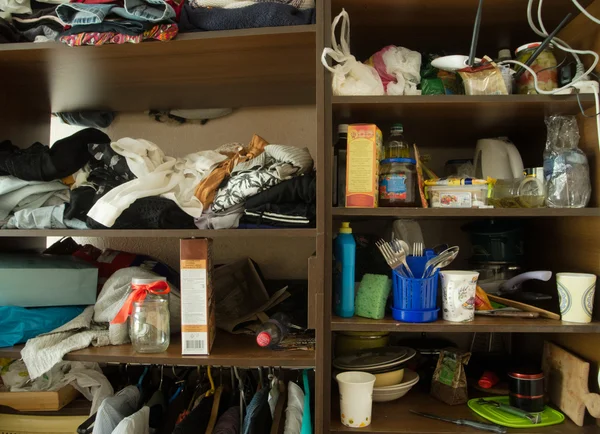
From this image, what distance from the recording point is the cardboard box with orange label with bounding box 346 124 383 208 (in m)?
1.10

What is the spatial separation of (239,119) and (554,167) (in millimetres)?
1019

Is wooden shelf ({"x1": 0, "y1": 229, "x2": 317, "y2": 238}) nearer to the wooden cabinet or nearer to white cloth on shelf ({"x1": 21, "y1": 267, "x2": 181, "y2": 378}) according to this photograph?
the wooden cabinet

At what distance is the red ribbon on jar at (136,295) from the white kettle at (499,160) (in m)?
0.97

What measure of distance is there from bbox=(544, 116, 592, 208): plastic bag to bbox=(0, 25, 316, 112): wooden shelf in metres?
0.69

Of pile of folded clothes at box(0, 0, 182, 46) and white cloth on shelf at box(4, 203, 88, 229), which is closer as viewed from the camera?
A: pile of folded clothes at box(0, 0, 182, 46)

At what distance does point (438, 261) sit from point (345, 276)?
24 centimetres

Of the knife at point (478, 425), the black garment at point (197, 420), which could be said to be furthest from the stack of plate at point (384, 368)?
the black garment at point (197, 420)

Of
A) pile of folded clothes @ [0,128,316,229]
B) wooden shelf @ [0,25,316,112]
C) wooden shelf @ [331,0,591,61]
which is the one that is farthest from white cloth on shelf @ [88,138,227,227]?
wooden shelf @ [331,0,591,61]

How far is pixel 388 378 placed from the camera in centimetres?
121

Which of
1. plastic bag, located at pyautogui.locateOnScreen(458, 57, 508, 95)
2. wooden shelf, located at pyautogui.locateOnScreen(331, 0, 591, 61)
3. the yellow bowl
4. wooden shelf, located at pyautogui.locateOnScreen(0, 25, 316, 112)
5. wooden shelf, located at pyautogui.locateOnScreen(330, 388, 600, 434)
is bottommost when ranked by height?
wooden shelf, located at pyautogui.locateOnScreen(330, 388, 600, 434)

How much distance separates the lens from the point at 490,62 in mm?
1105

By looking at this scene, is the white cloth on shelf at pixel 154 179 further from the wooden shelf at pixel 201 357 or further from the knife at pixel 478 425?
the knife at pixel 478 425

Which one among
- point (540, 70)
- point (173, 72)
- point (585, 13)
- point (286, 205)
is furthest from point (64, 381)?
point (585, 13)

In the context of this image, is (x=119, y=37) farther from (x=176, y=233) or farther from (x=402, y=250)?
(x=402, y=250)
